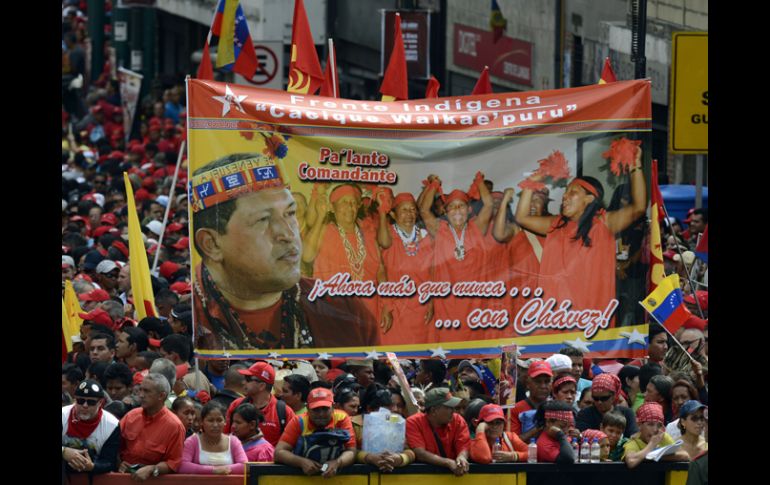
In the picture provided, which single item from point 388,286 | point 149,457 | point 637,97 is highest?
point 637,97

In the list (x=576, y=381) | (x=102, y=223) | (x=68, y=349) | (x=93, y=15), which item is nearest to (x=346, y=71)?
(x=93, y=15)

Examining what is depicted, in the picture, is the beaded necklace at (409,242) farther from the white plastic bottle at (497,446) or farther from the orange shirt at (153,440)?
the orange shirt at (153,440)

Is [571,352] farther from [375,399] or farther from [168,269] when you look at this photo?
[168,269]

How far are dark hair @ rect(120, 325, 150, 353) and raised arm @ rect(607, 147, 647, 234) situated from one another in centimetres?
346

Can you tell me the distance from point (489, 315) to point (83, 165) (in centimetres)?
2069

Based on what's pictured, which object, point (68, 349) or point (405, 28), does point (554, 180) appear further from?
point (405, 28)

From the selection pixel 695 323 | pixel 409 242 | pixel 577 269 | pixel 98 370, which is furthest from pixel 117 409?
pixel 695 323

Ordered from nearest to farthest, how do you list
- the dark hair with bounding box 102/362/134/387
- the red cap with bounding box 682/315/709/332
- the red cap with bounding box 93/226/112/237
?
the dark hair with bounding box 102/362/134/387 → the red cap with bounding box 682/315/709/332 → the red cap with bounding box 93/226/112/237

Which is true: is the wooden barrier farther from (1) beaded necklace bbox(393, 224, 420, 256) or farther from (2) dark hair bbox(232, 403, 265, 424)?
(1) beaded necklace bbox(393, 224, 420, 256)

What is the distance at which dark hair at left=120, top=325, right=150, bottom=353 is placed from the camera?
13.7m

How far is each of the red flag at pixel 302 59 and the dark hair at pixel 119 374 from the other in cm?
333

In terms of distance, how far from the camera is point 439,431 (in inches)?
413

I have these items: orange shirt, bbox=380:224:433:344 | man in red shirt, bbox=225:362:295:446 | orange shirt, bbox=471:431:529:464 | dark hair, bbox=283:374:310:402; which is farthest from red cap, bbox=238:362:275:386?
orange shirt, bbox=471:431:529:464

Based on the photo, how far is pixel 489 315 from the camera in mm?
12500
